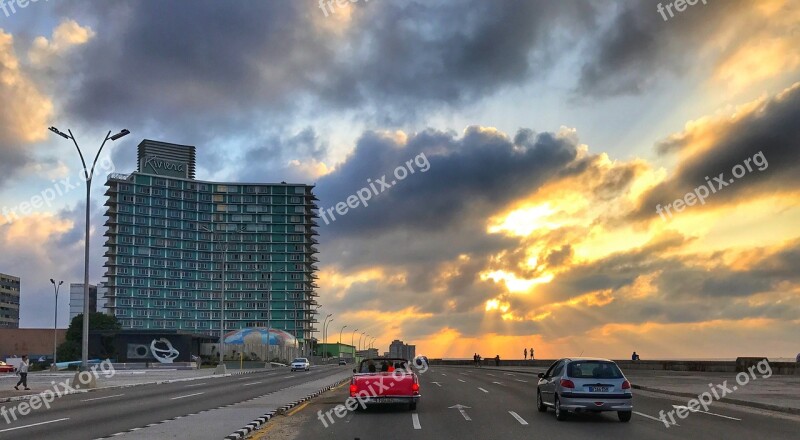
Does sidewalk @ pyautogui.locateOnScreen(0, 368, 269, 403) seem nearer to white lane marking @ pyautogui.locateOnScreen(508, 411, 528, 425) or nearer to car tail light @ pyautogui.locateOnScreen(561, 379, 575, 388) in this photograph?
white lane marking @ pyautogui.locateOnScreen(508, 411, 528, 425)

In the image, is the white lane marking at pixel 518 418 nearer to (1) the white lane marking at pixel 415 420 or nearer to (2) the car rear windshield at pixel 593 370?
(2) the car rear windshield at pixel 593 370

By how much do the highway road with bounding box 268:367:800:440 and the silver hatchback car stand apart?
41cm

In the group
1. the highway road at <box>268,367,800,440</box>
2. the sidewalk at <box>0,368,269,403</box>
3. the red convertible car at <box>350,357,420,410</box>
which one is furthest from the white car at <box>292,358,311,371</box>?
the red convertible car at <box>350,357,420,410</box>

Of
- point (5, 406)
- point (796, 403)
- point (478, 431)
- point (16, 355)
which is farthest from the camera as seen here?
point (16, 355)

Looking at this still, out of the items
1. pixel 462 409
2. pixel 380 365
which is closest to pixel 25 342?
pixel 380 365

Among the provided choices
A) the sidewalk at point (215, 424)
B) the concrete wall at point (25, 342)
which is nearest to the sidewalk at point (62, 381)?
the sidewalk at point (215, 424)

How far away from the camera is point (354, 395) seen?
856 inches

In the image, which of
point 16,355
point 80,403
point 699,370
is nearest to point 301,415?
point 80,403

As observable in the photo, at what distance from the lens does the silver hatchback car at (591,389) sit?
18.7 meters

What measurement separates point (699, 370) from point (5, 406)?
49.1 m

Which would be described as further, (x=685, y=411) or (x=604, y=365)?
(x=685, y=411)

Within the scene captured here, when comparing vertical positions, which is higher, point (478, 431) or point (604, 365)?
point (604, 365)

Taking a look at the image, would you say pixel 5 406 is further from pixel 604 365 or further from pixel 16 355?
pixel 16 355

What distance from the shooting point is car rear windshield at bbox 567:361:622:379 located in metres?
19.1
